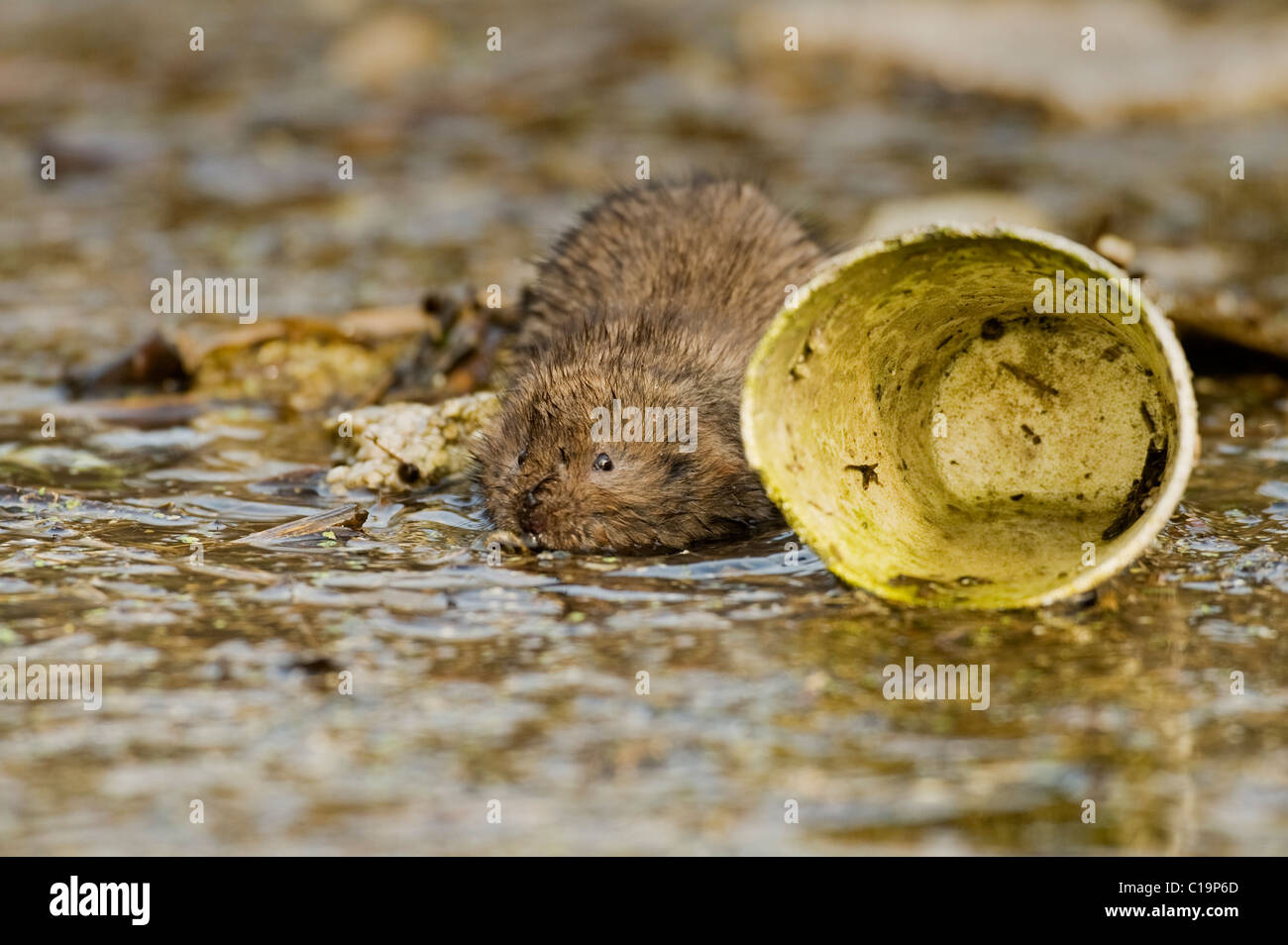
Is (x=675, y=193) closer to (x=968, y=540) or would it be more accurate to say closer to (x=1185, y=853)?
Answer: (x=968, y=540)

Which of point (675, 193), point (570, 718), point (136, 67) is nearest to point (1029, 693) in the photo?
point (570, 718)
